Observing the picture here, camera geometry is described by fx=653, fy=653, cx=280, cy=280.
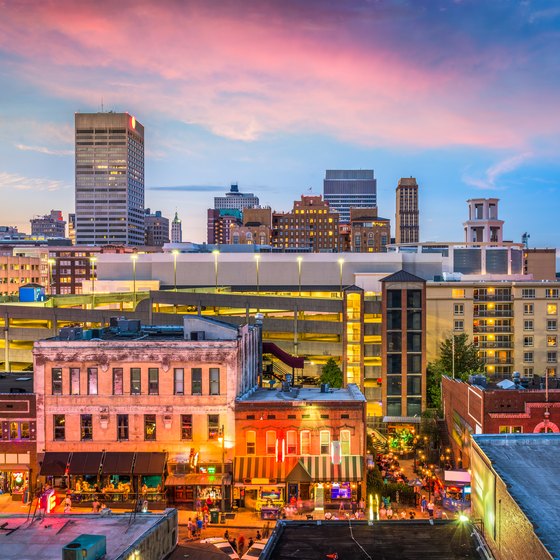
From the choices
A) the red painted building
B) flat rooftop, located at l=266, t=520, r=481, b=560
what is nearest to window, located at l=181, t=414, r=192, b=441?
the red painted building

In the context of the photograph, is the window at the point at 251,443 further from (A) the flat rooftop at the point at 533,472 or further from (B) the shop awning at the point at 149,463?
(A) the flat rooftop at the point at 533,472

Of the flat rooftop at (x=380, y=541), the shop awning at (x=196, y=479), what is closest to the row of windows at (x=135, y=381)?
the shop awning at (x=196, y=479)

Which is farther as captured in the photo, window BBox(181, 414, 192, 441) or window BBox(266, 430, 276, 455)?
window BBox(181, 414, 192, 441)

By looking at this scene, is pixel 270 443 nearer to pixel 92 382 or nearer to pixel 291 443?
pixel 291 443

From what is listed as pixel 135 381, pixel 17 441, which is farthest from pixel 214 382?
pixel 17 441

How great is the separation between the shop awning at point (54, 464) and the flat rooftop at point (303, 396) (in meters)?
13.1

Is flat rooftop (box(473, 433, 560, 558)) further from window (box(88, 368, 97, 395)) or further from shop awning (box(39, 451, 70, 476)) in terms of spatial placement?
shop awning (box(39, 451, 70, 476))

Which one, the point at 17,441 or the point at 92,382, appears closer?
the point at 17,441

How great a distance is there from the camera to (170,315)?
8850 centimetres

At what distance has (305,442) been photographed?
155 ft

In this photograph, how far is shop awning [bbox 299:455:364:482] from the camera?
148ft

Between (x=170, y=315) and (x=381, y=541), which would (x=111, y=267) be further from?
(x=381, y=541)

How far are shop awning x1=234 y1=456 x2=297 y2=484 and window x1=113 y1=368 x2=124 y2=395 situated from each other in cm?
978

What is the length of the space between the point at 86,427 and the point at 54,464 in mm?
3242
